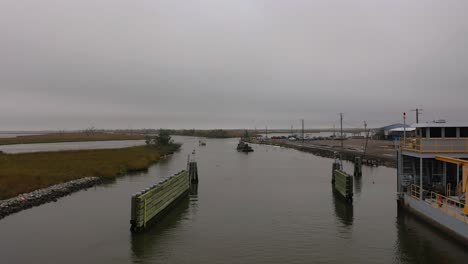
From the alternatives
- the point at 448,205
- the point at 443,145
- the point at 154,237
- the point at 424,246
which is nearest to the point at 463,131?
the point at 443,145

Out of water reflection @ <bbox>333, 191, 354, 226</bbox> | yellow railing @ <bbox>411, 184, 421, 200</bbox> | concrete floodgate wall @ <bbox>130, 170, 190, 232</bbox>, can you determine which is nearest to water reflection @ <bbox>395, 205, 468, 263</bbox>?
yellow railing @ <bbox>411, 184, 421, 200</bbox>

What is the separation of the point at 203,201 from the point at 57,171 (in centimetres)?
2219

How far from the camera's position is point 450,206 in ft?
63.3

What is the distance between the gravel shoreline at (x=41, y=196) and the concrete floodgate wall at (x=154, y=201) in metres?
10.9

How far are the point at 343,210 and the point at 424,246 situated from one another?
855 cm

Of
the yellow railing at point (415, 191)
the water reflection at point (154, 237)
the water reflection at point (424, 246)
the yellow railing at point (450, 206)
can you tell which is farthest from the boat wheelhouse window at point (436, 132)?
the water reflection at point (154, 237)

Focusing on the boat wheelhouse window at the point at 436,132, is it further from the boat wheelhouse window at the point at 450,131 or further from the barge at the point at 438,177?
the boat wheelhouse window at the point at 450,131

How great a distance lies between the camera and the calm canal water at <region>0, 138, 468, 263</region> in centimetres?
1728

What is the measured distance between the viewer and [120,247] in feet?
Result: 60.6

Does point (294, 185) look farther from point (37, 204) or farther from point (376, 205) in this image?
point (37, 204)

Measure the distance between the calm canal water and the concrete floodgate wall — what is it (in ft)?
2.33

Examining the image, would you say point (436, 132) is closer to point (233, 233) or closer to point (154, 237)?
point (233, 233)

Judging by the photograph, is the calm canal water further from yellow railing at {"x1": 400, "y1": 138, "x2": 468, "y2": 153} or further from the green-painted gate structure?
yellow railing at {"x1": 400, "y1": 138, "x2": 468, "y2": 153}

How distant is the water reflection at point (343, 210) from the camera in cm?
2402
